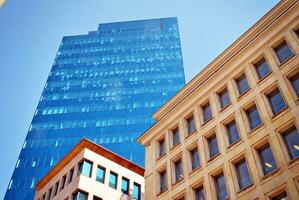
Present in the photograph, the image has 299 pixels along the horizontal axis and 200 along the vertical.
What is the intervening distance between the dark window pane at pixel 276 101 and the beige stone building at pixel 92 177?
73.8ft

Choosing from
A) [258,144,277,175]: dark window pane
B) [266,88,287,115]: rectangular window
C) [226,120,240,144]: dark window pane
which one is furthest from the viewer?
[226,120,240,144]: dark window pane

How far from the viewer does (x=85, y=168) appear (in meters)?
42.0

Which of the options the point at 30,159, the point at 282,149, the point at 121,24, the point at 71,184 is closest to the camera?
the point at 282,149

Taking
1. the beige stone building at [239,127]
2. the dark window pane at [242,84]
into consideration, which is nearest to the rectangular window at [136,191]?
the beige stone building at [239,127]

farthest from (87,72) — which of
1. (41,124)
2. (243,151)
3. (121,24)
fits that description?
(243,151)

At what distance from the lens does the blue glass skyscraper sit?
106 meters

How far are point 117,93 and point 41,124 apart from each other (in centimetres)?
2668

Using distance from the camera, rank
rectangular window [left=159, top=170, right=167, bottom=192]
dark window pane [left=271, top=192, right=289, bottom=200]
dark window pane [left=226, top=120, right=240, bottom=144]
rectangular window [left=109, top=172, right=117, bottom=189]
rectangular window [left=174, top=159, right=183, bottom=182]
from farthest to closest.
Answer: rectangular window [left=109, top=172, right=117, bottom=189] < rectangular window [left=159, top=170, right=167, bottom=192] < rectangular window [left=174, top=159, right=183, bottom=182] < dark window pane [left=226, top=120, right=240, bottom=144] < dark window pane [left=271, top=192, right=289, bottom=200]

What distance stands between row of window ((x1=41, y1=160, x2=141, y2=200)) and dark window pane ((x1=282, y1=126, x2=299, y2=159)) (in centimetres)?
2384

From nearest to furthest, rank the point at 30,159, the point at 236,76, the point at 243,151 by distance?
1. the point at 243,151
2. the point at 236,76
3. the point at 30,159

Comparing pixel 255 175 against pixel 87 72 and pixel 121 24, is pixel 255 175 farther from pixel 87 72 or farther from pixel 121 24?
pixel 121 24

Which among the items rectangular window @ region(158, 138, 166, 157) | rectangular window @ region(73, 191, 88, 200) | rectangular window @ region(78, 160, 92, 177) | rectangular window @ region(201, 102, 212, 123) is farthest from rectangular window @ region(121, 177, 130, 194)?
rectangular window @ region(201, 102, 212, 123)

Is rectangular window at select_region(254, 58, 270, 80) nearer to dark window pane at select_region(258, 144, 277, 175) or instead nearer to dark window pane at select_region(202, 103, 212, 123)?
dark window pane at select_region(202, 103, 212, 123)

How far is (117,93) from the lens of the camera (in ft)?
415
